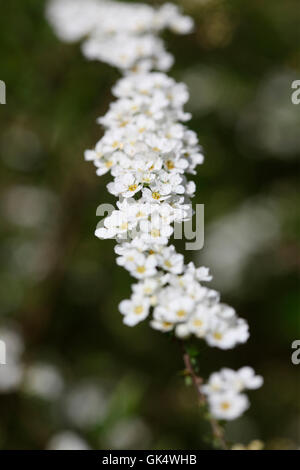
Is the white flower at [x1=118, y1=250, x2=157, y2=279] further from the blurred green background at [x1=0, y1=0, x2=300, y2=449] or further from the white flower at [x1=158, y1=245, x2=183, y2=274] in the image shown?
the blurred green background at [x1=0, y1=0, x2=300, y2=449]

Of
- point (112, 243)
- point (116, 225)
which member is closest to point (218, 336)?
point (116, 225)

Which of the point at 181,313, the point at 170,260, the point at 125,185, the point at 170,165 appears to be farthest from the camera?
the point at 170,165

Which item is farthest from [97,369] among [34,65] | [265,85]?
[265,85]

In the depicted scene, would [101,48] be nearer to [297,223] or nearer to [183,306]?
[183,306]

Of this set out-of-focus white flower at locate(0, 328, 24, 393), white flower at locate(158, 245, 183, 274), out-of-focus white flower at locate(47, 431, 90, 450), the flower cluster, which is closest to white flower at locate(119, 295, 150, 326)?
white flower at locate(158, 245, 183, 274)

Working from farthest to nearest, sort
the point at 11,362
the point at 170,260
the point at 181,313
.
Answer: the point at 11,362 < the point at 170,260 < the point at 181,313

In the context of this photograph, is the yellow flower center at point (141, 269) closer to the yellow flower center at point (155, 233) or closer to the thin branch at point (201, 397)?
the yellow flower center at point (155, 233)

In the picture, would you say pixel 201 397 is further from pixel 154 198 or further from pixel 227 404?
pixel 154 198
